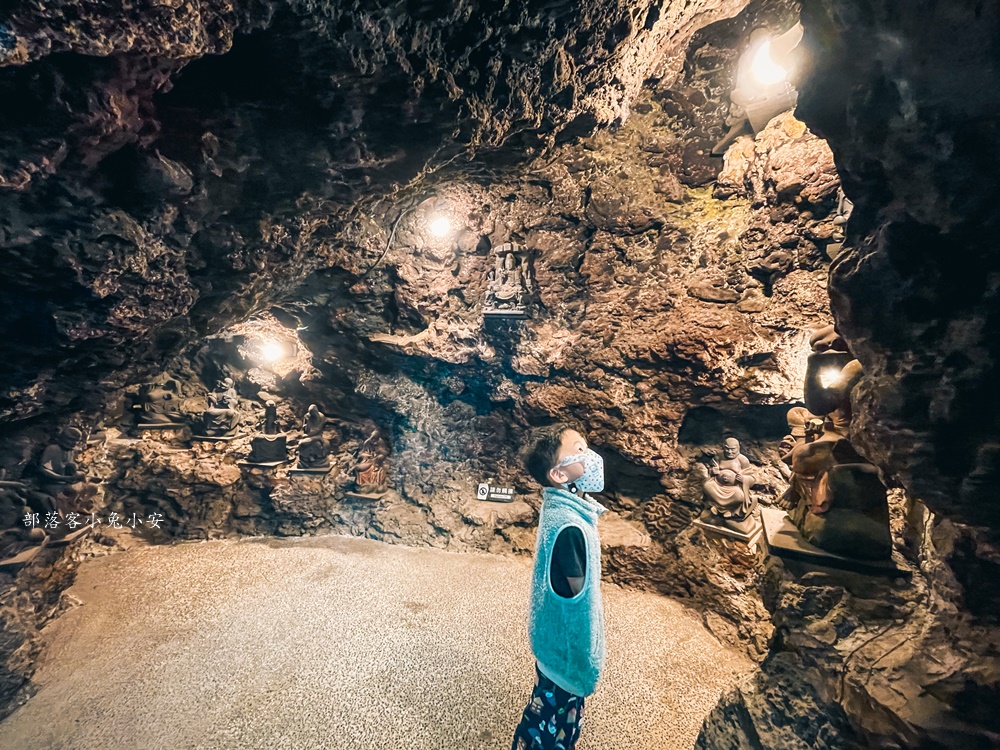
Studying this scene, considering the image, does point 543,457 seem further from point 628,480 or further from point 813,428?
point 628,480

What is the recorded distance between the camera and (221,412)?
287 inches

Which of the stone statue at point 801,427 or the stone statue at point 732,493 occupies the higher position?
the stone statue at point 801,427

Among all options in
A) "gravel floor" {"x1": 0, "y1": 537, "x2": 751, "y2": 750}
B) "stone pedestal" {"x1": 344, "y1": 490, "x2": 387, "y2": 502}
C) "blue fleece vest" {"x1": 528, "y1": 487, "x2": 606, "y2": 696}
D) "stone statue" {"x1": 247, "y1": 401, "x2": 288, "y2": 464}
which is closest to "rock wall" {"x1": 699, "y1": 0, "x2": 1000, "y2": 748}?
"blue fleece vest" {"x1": 528, "y1": 487, "x2": 606, "y2": 696}

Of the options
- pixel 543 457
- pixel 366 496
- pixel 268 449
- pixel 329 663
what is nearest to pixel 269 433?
pixel 268 449

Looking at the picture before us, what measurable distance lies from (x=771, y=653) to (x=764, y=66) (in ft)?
23.4

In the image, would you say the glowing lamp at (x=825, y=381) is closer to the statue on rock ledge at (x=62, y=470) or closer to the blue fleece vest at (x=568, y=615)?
the blue fleece vest at (x=568, y=615)

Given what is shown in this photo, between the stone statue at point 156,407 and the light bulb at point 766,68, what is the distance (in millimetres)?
11467

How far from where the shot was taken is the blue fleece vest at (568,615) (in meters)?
2.00

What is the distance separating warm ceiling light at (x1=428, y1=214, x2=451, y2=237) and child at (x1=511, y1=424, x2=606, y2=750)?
19.0 ft

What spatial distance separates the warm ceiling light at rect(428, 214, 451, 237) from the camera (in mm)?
6965

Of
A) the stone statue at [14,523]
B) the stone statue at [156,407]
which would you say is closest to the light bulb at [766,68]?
the stone statue at [14,523]

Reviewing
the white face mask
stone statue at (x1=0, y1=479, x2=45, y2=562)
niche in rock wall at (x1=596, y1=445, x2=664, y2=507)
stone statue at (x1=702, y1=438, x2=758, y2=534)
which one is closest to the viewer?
the white face mask

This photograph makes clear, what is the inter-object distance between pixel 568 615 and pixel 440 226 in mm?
6556

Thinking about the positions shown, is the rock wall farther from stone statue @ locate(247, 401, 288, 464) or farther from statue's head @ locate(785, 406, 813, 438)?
stone statue @ locate(247, 401, 288, 464)
